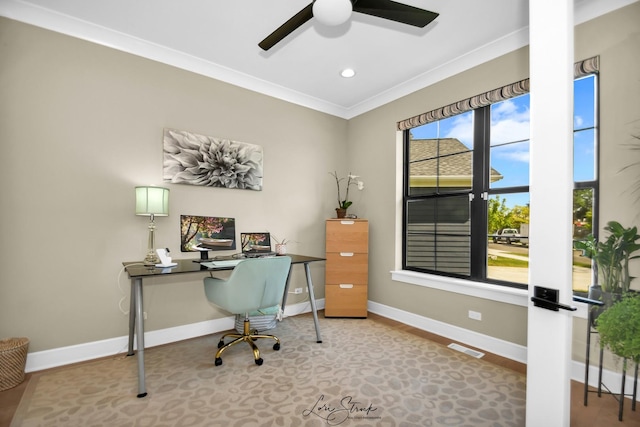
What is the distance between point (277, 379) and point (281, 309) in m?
1.27

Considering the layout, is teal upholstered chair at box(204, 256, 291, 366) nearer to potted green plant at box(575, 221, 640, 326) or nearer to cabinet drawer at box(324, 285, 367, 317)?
cabinet drawer at box(324, 285, 367, 317)

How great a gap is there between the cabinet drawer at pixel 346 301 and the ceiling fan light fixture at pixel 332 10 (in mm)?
2863

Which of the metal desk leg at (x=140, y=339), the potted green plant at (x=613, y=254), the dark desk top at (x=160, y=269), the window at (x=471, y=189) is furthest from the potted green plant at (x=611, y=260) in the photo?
the metal desk leg at (x=140, y=339)

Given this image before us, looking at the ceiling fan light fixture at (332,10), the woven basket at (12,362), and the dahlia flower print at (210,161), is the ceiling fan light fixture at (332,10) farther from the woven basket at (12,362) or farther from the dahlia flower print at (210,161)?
the woven basket at (12,362)

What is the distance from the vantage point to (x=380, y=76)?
11.2ft

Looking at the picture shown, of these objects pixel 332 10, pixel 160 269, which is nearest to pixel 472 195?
pixel 332 10

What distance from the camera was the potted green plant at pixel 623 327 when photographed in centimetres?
101

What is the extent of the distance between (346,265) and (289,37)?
253 cm

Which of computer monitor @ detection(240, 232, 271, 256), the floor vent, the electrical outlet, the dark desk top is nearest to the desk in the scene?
the dark desk top

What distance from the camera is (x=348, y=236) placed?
12.4 feet

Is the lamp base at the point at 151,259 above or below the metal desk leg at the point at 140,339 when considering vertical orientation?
above

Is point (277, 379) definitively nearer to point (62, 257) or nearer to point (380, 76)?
point (62, 257)

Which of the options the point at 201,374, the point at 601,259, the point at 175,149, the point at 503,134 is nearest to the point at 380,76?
the point at 503,134

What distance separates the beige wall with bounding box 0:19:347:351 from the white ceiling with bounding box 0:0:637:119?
0.15m
